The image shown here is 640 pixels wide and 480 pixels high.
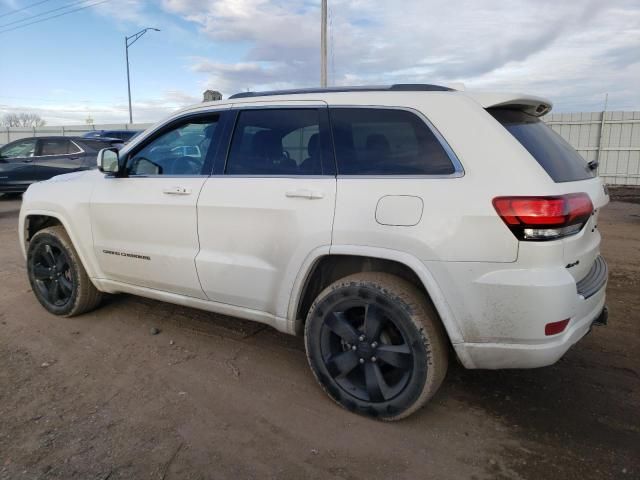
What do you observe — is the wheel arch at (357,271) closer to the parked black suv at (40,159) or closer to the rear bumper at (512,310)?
the rear bumper at (512,310)

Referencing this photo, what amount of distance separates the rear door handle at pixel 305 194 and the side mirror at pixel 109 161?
1633 millimetres

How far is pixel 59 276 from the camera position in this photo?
439cm

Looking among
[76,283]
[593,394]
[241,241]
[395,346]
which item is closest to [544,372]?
[593,394]

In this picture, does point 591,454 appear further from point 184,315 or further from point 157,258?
point 184,315

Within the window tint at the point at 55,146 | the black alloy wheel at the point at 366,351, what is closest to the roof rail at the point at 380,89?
the black alloy wheel at the point at 366,351

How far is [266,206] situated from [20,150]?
1295cm

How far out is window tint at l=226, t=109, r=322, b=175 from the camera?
3039 millimetres

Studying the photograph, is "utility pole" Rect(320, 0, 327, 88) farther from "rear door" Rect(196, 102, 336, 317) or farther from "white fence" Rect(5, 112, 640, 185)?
"rear door" Rect(196, 102, 336, 317)

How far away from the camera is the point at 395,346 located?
2.72 meters

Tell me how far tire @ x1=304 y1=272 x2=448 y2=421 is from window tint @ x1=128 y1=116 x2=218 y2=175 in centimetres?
142

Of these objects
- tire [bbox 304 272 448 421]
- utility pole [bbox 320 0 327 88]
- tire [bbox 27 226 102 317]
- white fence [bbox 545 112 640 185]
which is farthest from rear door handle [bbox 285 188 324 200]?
white fence [bbox 545 112 640 185]

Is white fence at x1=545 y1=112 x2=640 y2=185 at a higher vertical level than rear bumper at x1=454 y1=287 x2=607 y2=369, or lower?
higher

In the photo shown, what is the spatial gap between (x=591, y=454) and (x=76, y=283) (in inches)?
158

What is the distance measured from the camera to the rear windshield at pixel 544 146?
8.38ft
